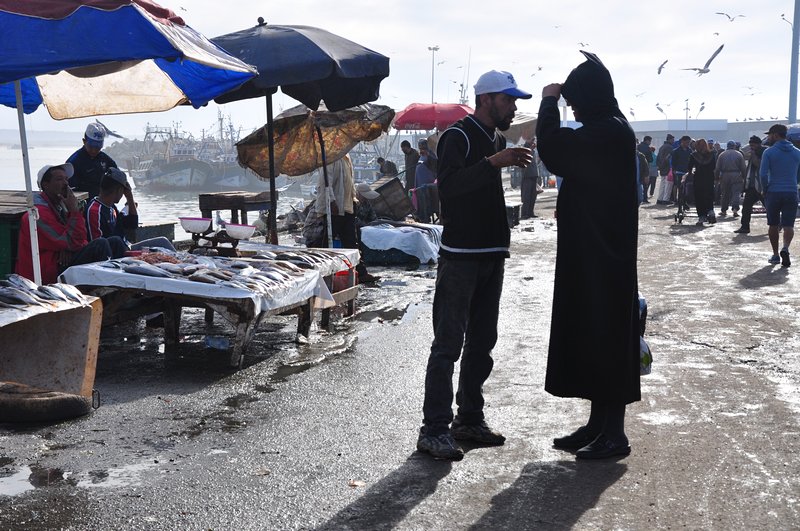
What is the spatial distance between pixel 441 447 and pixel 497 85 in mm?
2035

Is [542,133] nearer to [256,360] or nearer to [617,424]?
[617,424]

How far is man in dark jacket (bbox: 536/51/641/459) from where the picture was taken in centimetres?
515

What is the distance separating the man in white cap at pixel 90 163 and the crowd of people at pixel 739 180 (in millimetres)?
9224

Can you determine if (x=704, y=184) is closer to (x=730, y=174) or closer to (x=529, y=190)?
(x=730, y=174)

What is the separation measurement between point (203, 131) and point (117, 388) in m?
138

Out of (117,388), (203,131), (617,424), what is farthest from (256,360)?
(203,131)

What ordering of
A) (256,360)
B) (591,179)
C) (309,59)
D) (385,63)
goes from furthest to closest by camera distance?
(385,63), (309,59), (256,360), (591,179)

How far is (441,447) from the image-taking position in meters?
5.20

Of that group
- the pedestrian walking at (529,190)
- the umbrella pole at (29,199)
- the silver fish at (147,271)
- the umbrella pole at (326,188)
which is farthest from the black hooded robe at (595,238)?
the pedestrian walking at (529,190)

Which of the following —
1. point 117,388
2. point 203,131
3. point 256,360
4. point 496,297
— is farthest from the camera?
point 203,131

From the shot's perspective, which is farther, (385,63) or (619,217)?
(385,63)

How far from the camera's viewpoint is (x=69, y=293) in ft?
18.0

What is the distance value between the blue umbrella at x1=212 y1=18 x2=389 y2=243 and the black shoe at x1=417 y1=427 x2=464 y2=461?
208 inches

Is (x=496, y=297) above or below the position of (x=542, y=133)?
below
